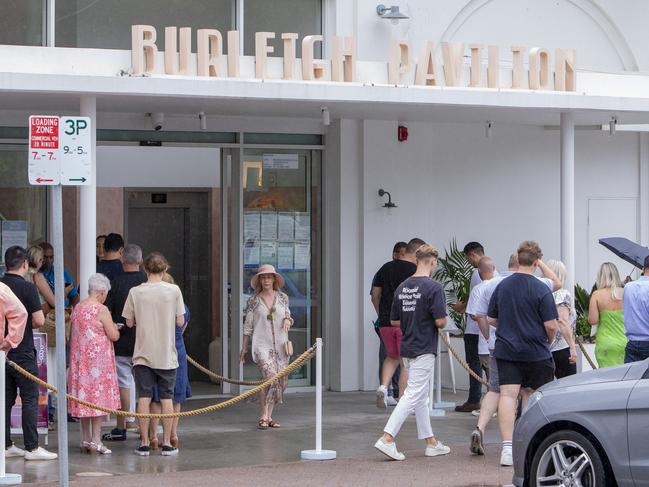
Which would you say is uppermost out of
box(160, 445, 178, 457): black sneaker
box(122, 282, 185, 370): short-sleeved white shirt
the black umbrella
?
the black umbrella

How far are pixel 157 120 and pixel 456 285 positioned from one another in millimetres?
4140

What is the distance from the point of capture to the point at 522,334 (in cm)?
988

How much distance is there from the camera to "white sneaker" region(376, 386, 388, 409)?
13.1 metres

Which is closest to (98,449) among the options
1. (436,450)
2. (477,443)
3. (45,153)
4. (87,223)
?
(87,223)

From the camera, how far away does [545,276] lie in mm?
11141

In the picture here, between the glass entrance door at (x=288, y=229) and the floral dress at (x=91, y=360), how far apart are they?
12.9ft

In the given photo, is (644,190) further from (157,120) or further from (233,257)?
(157,120)

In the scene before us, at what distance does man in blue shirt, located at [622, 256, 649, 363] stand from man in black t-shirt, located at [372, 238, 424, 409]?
294cm

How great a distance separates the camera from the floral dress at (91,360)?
10609mm

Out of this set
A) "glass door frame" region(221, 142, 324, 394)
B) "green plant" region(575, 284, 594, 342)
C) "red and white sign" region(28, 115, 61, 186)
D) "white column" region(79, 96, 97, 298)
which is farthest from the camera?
"glass door frame" region(221, 142, 324, 394)

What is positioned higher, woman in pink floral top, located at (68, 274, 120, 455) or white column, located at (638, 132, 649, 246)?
white column, located at (638, 132, 649, 246)

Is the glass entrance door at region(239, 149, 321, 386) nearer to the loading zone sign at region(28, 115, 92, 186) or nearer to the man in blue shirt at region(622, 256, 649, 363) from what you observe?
the man in blue shirt at region(622, 256, 649, 363)

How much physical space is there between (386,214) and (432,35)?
2257mm

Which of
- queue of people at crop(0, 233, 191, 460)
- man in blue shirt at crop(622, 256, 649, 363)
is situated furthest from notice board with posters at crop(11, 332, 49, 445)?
man in blue shirt at crop(622, 256, 649, 363)
